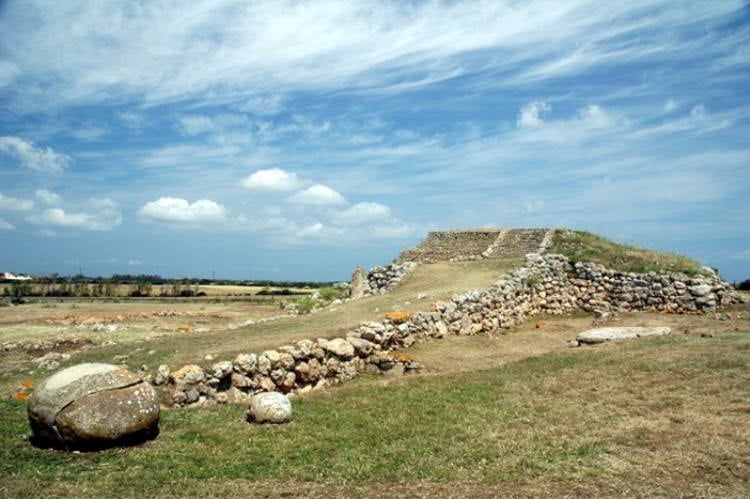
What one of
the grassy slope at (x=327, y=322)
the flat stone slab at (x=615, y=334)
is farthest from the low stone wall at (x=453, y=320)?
the flat stone slab at (x=615, y=334)

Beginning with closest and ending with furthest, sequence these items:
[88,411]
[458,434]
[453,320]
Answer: [88,411] < [458,434] < [453,320]

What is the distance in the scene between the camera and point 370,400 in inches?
516

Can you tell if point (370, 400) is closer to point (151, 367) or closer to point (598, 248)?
→ point (151, 367)

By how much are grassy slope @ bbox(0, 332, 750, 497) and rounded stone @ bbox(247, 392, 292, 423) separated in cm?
28

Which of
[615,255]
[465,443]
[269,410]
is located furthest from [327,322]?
[615,255]

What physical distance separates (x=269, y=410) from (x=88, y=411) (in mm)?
3239

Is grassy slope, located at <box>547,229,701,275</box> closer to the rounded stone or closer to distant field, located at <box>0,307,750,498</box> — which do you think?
distant field, located at <box>0,307,750,498</box>

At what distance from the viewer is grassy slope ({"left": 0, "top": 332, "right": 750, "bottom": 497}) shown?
8078 millimetres

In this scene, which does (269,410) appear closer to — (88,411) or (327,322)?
(88,411)

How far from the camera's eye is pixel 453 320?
2116 cm

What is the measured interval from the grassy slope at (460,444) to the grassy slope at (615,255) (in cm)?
1422

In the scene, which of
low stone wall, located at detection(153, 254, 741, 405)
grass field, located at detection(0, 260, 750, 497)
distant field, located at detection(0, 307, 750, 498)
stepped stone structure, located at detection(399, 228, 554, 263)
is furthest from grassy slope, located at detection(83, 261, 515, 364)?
stepped stone structure, located at detection(399, 228, 554, 263)

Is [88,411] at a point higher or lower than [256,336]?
lower

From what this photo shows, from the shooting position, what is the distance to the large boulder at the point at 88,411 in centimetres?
894
